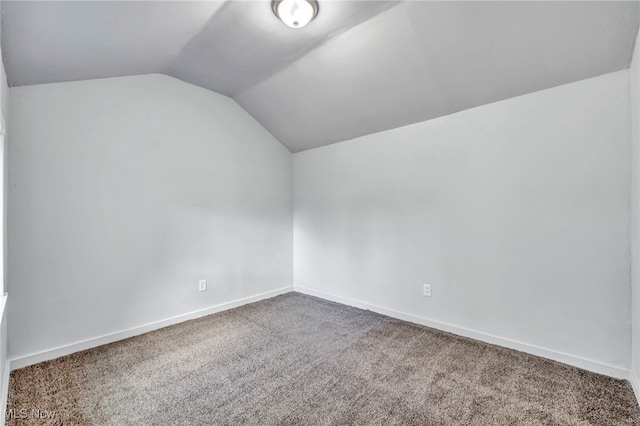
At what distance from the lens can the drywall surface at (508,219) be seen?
1.96 metres

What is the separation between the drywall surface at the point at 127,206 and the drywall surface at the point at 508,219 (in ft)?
4.23

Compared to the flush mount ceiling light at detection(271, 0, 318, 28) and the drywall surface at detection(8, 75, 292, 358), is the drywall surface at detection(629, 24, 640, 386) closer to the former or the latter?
the flush mount ceiling light at detection(271, 0, 318, 28)

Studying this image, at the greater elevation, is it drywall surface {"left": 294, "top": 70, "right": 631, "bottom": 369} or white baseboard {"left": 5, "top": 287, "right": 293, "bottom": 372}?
drywall surface {"left": 294, "top": 70, "right": 631, "bottom": 369}

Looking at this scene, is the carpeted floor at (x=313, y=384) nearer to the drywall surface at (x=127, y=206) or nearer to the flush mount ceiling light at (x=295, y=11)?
the drywall surface at (x=127, y=206)

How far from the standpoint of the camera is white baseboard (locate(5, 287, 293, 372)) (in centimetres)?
214

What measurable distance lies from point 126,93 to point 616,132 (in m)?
3.71

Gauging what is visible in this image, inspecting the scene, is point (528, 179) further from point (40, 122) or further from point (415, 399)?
point (40, 122)

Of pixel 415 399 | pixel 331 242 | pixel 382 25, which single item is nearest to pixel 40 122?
pixel 382 25

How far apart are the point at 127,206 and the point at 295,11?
6.89 feet

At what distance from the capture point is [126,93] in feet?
8.57

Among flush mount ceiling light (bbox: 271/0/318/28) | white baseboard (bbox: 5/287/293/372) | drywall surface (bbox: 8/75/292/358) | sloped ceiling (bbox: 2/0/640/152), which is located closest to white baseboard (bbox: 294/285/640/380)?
white baseboard (bbox: 5/287/293/372)

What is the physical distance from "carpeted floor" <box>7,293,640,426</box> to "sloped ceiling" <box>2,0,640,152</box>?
2000mm

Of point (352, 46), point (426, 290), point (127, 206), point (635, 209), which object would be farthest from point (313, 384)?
point (352, 46)

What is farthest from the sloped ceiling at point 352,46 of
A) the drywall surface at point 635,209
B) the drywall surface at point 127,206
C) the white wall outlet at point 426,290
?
the white wall outlet at point 426,290
